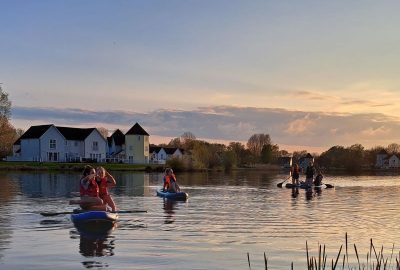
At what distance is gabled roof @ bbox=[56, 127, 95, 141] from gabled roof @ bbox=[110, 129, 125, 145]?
16097 mm

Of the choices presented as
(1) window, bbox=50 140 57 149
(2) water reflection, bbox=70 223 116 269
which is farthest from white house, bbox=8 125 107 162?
(2) water reflection, bbox=70 223 116 269

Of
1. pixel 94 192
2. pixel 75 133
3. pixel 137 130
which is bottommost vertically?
pixel 94 192

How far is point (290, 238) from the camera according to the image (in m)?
15.9

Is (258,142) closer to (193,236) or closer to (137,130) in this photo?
(137,130)

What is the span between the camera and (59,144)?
9688 cm

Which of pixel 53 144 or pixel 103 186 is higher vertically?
pixel 53 144

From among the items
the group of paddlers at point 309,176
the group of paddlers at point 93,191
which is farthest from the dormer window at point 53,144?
the group of paddlers at point 93,191

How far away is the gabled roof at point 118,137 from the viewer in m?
117

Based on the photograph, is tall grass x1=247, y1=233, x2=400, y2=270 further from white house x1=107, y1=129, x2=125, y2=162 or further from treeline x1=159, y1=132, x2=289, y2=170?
white house x1=107, y1=129, x2=125, y2=162

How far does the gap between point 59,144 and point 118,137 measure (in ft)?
75.4

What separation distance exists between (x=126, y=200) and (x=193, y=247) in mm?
15815

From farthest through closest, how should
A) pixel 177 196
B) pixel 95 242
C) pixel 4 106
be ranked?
pixel 4 106 → pixel 177 196 → pixel 95 242

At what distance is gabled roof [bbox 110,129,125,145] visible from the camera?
11749cm

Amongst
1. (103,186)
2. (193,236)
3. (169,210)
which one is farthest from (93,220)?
(169,210)
